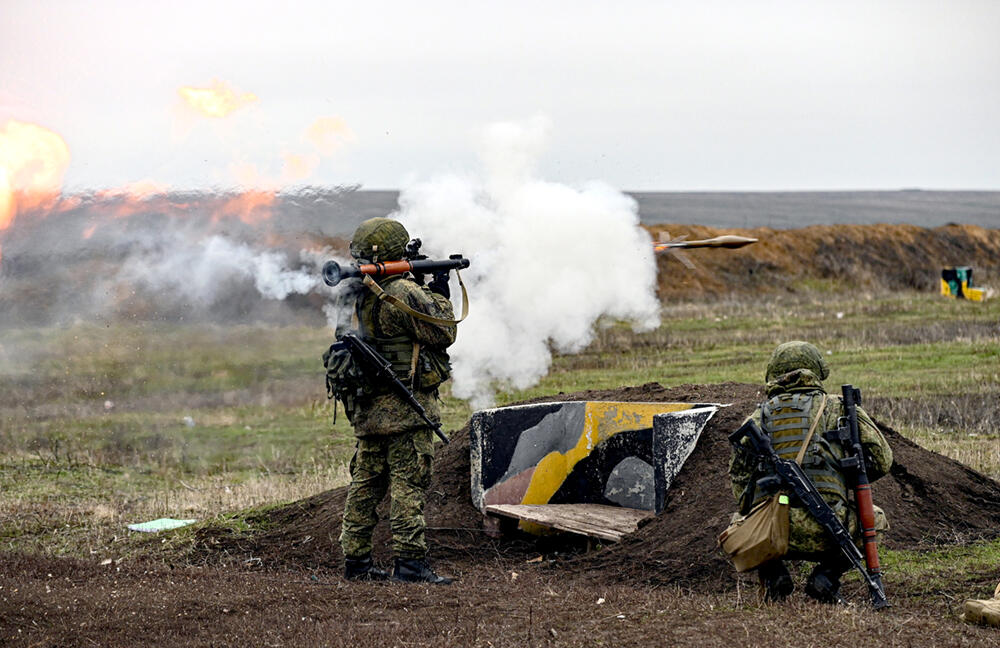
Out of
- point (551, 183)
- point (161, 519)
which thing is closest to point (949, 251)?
point (551, 183)

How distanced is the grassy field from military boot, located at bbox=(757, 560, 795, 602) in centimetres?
523

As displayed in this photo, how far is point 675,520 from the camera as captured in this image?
27.9 ft

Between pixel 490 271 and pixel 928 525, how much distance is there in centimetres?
550

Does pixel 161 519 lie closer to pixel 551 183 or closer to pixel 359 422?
pixel 359 422

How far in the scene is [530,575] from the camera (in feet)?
27.6

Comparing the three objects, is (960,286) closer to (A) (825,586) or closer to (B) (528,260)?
(B) (528,260)

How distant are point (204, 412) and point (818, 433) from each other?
12.4 meters

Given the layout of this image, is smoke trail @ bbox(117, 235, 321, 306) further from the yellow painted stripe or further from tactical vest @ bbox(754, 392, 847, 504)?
tactical vest @ bbox(754, 392, 847, 504)

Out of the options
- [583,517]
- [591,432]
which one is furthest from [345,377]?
[591,432]

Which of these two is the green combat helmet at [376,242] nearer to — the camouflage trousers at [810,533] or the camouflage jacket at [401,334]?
the camouflage jacket at [401,334]

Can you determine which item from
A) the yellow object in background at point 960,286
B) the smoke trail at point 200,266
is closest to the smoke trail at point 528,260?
the smoke trail at point 200,266

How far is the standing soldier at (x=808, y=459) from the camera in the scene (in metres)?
6.52

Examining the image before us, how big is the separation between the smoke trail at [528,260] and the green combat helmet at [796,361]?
5.91 meters

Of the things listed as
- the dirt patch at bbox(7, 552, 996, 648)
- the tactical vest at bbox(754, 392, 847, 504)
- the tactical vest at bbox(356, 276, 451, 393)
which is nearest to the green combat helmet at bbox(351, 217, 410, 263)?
the tactical vest at bbox(356, 276, 451, 393)
